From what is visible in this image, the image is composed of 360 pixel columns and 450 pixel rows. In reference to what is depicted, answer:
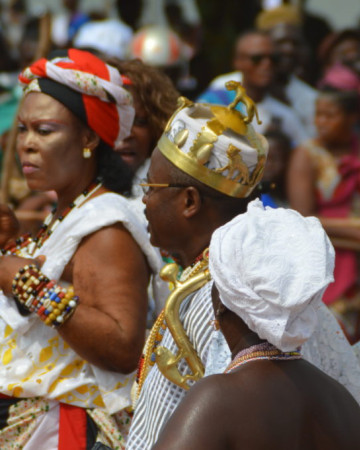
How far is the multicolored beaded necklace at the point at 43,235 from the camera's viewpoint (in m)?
3.98

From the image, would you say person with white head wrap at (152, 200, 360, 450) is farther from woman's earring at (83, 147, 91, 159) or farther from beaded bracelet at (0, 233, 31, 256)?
beaded bracelet at (0, 233, 31, 256)

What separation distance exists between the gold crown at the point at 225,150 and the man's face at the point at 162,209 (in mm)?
59

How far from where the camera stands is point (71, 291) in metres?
3.60

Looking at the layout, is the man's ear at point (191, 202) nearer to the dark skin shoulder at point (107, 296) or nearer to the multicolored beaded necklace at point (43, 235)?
the dark skin shoulder at point (107, 296)

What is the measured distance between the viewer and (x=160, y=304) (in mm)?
4039

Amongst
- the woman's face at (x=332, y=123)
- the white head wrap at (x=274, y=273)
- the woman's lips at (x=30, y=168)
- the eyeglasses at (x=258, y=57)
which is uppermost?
the white head wrap at (x=274, y=273)

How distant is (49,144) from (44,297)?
2.22ft

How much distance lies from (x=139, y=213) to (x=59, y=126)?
467mm

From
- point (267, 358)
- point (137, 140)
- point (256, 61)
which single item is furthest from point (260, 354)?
point (256, 61)

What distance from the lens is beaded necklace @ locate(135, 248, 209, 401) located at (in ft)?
10.7

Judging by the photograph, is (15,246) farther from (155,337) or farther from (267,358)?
(267,358)

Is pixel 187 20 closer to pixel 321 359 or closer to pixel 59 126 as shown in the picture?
pixel 59 126

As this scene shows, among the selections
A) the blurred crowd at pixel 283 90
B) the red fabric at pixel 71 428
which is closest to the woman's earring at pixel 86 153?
the red fabric at pixel 71 428

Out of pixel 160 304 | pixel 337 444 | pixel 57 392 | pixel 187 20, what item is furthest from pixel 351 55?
pixel 337 444
